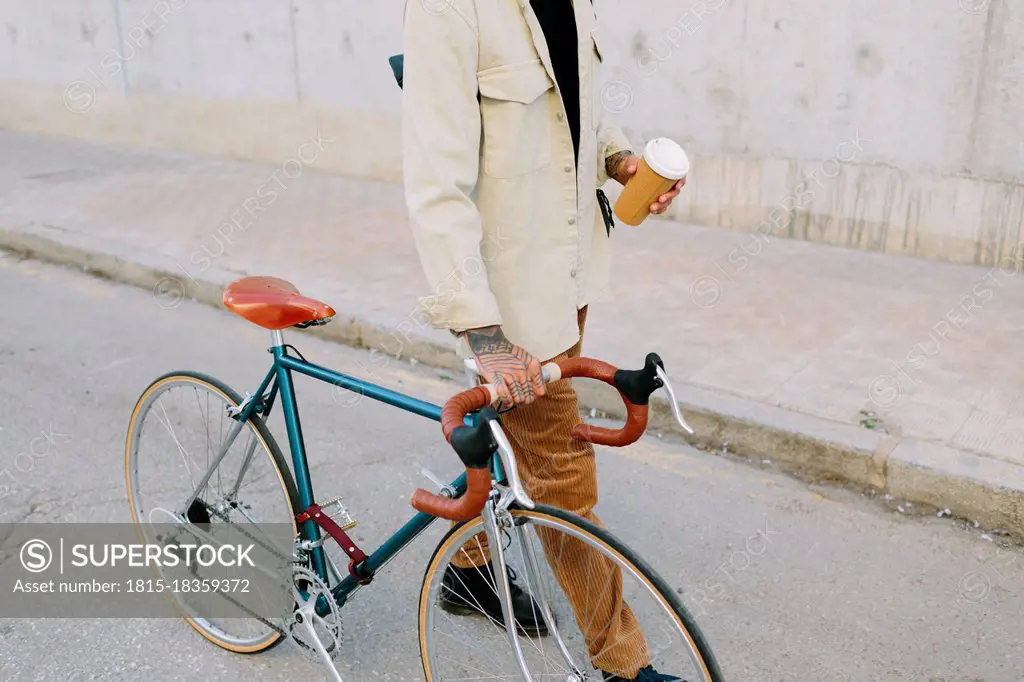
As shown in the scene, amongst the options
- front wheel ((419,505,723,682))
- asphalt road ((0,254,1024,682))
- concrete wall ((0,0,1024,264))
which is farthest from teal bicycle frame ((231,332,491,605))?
concrete wall ((0,0,1024,264))

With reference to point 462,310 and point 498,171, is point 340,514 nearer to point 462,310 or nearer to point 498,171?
point 462,310

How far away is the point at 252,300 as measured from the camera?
2.62 m

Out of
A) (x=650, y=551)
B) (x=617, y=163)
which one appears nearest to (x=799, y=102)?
(x=650, y=551)

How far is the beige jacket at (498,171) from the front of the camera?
2.20 m

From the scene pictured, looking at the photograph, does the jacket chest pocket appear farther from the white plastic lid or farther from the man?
the white plastic lid

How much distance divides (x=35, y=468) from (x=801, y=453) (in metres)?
2.94

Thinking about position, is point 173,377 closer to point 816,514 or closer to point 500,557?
point 500,557

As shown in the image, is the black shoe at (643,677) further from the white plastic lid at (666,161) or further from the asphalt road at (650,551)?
the white plastic lid at (666,161)

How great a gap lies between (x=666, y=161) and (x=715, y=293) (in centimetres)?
319

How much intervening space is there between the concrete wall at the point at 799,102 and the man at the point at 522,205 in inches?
142

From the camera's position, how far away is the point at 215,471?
9.77 feet

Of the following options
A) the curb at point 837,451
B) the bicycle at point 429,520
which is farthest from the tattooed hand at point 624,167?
the curb at point 837,451

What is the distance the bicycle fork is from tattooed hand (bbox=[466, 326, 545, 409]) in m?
0.22

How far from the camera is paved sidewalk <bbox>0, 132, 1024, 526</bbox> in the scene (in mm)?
4234
